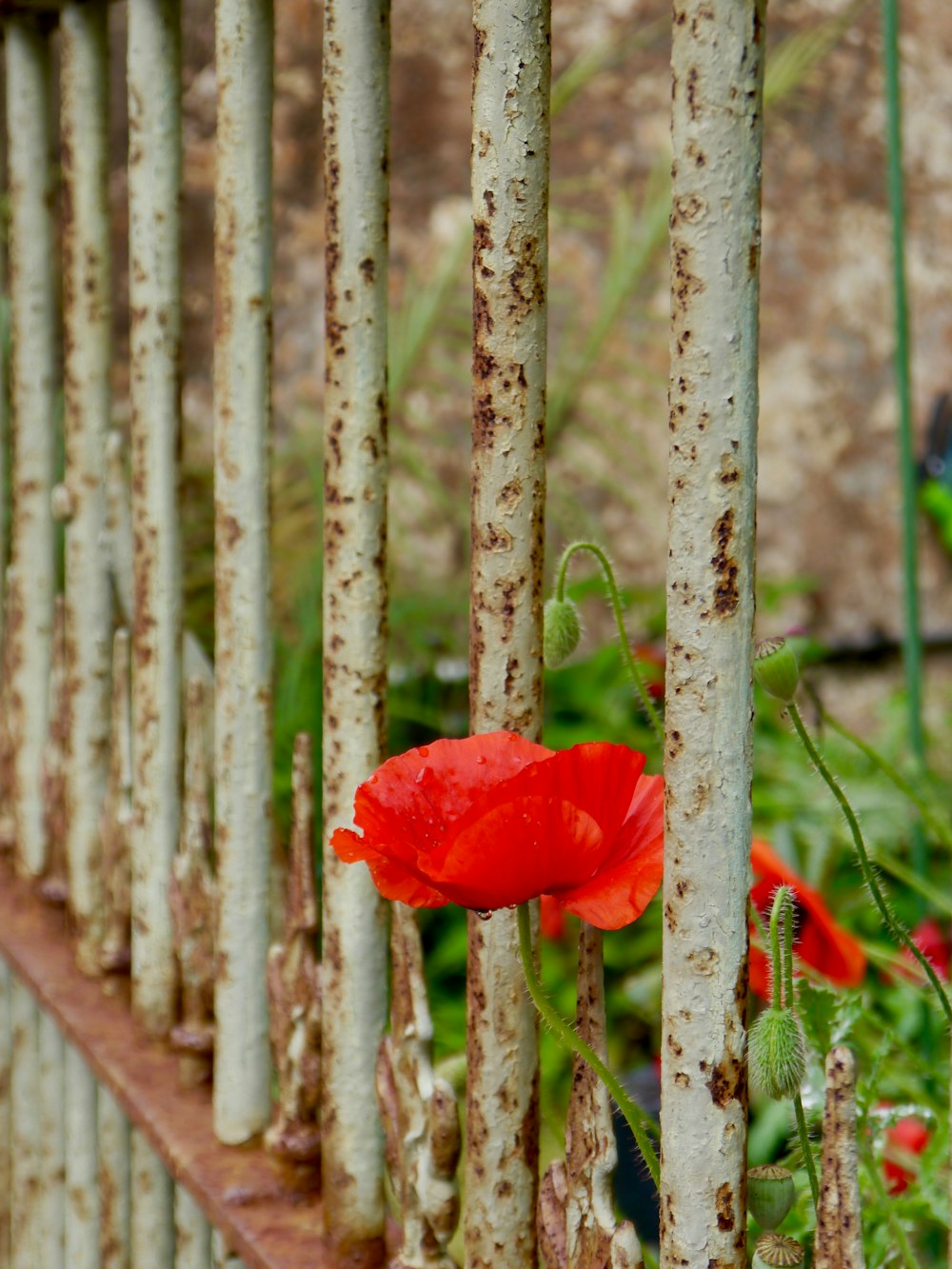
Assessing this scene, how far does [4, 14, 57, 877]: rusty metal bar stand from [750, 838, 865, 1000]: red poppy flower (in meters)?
0.81

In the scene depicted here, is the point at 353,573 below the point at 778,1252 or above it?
above

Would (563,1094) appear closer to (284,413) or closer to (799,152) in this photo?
(284,413)

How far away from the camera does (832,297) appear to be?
3.00 metres

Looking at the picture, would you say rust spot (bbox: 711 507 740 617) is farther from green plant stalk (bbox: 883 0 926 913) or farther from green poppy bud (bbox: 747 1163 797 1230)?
green plant stalk (bbox: 883 0 926 913)

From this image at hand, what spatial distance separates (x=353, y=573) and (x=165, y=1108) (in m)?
0.51

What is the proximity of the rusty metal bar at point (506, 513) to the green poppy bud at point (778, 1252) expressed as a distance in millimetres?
189

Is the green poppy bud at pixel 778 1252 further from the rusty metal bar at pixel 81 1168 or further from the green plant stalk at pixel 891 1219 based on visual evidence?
the rusty metal bar at pixel 81 1168

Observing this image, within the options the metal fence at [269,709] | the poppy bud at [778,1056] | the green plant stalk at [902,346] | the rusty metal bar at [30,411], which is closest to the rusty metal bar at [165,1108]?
the metal fence at [269,709]

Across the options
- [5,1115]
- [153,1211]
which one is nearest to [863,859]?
[153,1211]

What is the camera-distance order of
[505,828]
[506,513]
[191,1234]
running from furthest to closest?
[191,1234] → [506,513] → [505,828]

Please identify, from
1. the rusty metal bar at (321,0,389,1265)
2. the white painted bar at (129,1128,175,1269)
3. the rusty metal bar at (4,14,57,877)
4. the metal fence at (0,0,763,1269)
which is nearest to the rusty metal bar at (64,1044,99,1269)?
the metal fence at (0,0,763,1269)

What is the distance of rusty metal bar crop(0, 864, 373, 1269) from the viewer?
0.96 m

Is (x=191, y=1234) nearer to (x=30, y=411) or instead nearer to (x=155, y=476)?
(x=155, y=476)

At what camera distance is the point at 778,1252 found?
61cm
